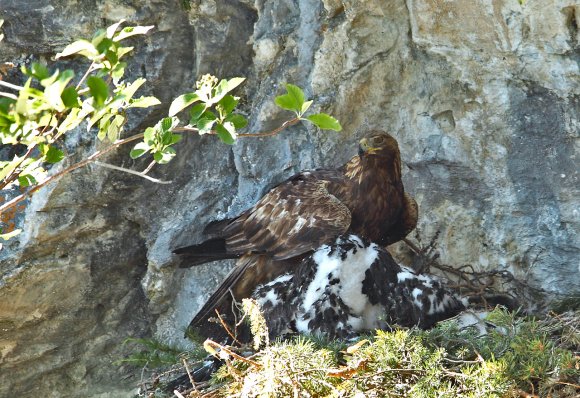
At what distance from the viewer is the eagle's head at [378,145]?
4.46m

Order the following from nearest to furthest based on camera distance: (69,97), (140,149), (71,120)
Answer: (69,97), (71,120), (140,149)

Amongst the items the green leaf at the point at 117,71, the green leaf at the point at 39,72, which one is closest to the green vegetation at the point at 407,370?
the green leaf at the point at 117,71

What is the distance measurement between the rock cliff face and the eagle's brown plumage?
249mm

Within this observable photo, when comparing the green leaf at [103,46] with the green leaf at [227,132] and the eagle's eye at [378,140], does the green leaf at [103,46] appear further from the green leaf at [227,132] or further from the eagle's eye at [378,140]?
the eagle's eye at [378,140]

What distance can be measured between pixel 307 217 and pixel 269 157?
536mm

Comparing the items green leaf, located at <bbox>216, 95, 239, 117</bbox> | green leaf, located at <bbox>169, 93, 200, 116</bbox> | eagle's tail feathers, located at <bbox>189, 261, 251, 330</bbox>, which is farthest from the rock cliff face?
green leaf, located at <bbox>169, 93, 200, 116</bbox>

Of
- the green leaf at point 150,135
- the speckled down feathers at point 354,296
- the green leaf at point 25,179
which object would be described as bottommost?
the speckled down feathers at point 354,296

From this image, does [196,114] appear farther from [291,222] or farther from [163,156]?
[291,222]

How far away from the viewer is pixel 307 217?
4.48 meters

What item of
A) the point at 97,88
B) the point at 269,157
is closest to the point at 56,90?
the point at 97,88

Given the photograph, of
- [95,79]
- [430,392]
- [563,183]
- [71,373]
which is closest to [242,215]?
[71,373]

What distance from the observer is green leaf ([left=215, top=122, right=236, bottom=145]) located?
2.87 m

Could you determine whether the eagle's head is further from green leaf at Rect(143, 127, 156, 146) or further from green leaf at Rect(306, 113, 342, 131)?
green leaf at Rect(143, 127, 156, 146)

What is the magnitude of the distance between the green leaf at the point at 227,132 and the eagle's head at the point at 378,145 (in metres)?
1.64
